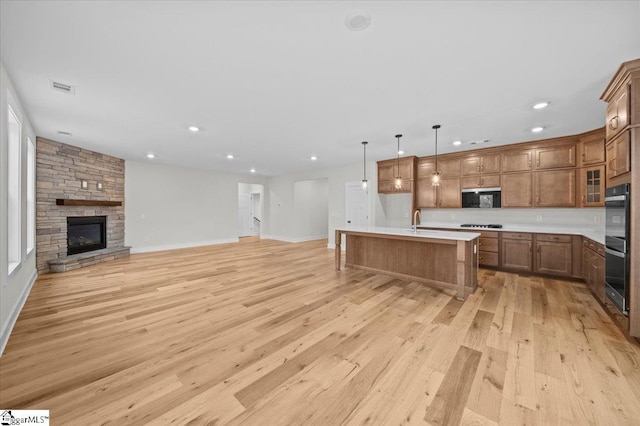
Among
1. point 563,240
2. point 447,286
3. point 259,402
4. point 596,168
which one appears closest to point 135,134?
point 259,402

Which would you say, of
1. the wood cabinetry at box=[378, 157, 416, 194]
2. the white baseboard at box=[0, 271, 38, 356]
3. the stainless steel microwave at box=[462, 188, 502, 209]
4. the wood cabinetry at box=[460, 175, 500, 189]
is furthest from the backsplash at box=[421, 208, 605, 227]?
the white baseboard at box=[0, 271, 38, 356]

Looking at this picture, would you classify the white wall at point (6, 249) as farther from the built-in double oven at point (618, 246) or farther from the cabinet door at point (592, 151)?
the cabinet door at point (592, 151)

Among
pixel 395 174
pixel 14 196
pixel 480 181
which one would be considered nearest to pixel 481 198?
pixel 480 181

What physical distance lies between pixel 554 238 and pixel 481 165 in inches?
75.5

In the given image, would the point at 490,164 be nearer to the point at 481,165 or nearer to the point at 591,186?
the point at 481,165

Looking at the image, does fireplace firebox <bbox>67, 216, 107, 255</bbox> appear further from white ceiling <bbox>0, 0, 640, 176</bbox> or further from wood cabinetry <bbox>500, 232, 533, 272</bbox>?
wood cabinetry <bbox>500, 232, 533, 272</bbox>

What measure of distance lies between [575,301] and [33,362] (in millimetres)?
5993

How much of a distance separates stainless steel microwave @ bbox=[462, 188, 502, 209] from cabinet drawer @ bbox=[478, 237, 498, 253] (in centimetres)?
77

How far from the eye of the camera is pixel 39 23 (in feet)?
5.99

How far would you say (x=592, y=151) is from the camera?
433cm

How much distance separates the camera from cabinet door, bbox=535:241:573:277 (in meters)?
4.36

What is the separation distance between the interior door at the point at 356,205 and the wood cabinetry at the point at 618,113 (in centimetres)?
461

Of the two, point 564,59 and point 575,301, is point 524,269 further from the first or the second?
point 564,59

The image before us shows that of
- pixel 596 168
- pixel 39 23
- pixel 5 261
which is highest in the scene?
pixel 39 23
